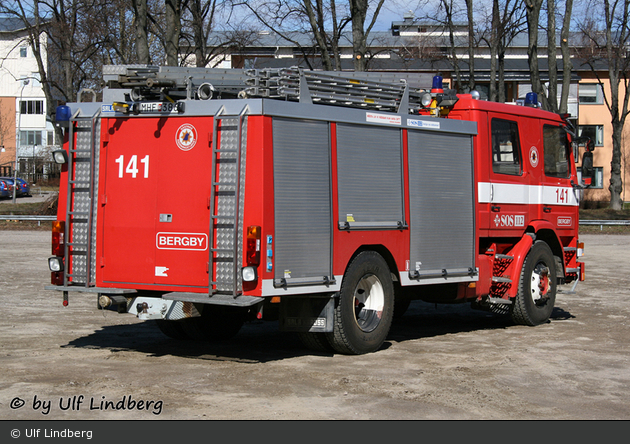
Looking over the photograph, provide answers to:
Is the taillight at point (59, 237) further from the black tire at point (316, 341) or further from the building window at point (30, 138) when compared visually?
the building window at point (30, 138)

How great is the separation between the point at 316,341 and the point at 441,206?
8.01ft

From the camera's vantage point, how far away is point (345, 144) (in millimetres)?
8469

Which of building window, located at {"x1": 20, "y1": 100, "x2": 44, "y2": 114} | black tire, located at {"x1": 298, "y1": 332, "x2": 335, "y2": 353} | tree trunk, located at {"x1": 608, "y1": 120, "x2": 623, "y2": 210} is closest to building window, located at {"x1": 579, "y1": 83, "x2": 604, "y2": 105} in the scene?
tree trunk, located at {"x1": 608, "y1": 120, "x2": 623, "y2": 210}

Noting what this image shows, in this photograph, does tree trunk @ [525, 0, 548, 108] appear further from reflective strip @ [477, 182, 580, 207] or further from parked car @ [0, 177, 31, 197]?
parked car @ [0, 177, 31, 197]

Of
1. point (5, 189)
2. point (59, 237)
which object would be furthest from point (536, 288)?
point (5, 189)

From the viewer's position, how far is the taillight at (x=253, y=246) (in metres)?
7.53

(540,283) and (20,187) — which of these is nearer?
(540,283)

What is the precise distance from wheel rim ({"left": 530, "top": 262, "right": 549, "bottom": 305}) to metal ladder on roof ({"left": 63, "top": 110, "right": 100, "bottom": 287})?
6.37 m

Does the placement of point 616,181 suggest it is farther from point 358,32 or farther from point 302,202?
point 302,202

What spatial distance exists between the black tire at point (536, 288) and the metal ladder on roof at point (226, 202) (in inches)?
198

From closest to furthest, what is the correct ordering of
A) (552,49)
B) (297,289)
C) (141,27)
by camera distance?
(297,289) → (141,27) → (552,49)

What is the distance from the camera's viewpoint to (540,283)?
37.7 feet

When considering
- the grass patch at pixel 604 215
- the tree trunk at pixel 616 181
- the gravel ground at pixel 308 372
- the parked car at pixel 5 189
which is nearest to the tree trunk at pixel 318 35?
the gravel ground at pixel 308 372
